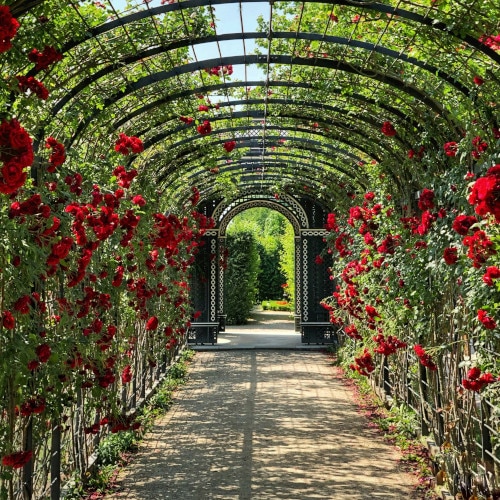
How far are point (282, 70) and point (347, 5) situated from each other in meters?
1.77

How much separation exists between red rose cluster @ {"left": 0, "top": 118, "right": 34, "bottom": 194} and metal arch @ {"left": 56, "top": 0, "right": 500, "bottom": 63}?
1.97m

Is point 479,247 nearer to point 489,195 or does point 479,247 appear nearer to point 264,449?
point 489,195

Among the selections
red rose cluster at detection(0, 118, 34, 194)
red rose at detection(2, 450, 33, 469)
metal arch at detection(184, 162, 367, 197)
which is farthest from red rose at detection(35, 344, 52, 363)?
metal arch at detection(184, 162, 367, 197)

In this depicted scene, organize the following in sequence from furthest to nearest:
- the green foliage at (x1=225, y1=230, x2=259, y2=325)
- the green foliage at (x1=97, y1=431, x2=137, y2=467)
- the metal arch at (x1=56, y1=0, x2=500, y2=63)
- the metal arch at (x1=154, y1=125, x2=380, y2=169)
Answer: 1. the green foliage at (x1=225, y1=230, x2=259, y2=325)
2. the metal arch at (x1=154, y1=125, x2=380, y2=169)
3. the green foliage at (x1=97, y1=431, x2=137, y2=467)
4. the metal arch at (x1=56, y1=0, x2=500, y2=63)

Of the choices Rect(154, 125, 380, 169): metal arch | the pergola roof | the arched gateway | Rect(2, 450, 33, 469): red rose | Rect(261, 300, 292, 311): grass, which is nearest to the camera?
Rect(2, 450, 33, 469): red rose

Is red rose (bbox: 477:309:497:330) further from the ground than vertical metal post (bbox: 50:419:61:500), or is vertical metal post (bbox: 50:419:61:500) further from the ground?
red rose (bbox: 477:309:497:330)

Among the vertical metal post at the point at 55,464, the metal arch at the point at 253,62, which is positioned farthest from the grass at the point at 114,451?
the metal arch at the point at 253,62

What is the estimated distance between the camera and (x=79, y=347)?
3400 millimetres

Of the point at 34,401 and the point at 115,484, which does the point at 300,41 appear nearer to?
the point at 34,401

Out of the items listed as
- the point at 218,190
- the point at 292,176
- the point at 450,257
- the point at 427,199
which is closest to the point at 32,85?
the point at 450,257

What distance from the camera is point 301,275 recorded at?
522 inches

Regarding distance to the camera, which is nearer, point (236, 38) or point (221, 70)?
point (236, 38)

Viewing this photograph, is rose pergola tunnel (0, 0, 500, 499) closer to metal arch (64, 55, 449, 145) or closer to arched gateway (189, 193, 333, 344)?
metal arch (64, 55, 449, 145)

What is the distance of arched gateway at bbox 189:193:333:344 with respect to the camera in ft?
42.6
